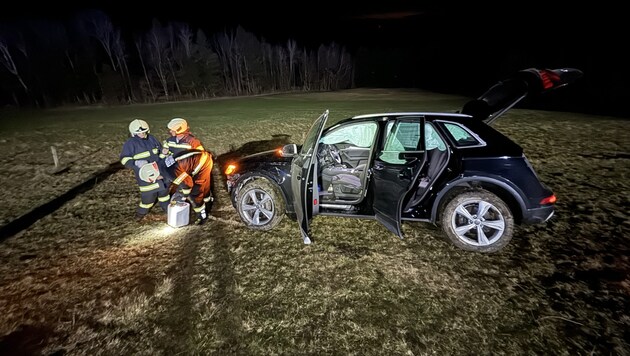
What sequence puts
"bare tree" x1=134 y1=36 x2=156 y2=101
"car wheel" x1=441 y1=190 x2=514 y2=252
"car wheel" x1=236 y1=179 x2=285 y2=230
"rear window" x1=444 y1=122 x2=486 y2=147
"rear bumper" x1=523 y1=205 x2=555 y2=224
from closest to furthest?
"rear bumper" x1=523 y1=205 x2=555 y2=224, "car wheel" x1=441 y1=190 x2=514 y2=252, "rear window" x1=444 y1=122 x2=486 y2=147, "car wheel" x1=236 y1=179 x2=285 y2=230, "bare tree" x1=134 y1=36 x2=156 y2=101

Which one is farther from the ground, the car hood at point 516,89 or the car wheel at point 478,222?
the car hood at point 516,89

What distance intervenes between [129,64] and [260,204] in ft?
180

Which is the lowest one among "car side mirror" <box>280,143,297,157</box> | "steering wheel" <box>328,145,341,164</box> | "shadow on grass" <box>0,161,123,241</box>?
"shadow on grass" <box>0,161,123,241</box>

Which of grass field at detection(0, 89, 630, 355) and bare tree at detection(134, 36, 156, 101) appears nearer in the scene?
grass field at detection(0, 89, 630, 355)

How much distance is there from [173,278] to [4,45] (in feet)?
179

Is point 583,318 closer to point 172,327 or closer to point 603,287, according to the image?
point 603,287

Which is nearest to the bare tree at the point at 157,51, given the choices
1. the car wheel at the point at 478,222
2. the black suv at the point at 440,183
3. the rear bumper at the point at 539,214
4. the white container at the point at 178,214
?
the white container at the point at 178,214

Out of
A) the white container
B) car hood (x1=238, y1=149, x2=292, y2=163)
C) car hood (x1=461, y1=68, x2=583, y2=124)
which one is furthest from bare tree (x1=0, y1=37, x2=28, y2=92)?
car hood (x1=461, y1=68, x2=583, y2=124)

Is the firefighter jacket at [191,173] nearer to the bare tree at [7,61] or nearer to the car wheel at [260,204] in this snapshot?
the car wheel at [260,204]

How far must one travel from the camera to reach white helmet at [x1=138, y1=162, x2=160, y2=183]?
4.54 metres

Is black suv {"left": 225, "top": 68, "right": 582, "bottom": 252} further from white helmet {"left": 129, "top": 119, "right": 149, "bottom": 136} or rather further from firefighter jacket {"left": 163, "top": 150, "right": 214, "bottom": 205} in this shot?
white helmet {"left": 129, "top": 119, "right": 149, "bottom": 136}

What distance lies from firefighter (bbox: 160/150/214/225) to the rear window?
150 inches

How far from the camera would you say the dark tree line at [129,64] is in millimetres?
37469

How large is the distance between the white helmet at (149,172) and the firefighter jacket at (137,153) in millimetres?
75
